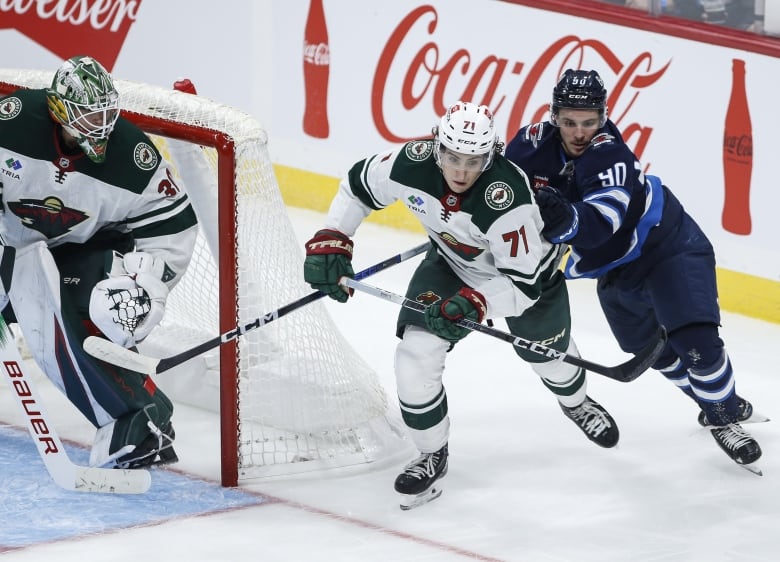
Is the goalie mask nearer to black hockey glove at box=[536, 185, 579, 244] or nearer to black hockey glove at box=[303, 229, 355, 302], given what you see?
black hockey glove at box=[303, 229, 355, 302]

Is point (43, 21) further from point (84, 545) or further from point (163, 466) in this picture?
point (84, 545)

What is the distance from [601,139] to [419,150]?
478 mm

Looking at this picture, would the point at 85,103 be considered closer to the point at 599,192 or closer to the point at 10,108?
the point at 10,108

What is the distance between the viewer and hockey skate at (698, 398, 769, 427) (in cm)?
418

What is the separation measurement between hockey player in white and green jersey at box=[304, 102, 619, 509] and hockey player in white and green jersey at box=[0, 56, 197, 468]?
0.41 meters

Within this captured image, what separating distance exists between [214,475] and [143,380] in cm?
32

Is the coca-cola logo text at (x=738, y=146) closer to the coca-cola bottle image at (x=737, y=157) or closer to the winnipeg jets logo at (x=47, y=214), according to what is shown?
the coca-cola bottle image at (x=737, y=157)

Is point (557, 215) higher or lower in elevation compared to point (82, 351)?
higher

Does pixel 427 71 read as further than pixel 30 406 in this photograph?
Yes

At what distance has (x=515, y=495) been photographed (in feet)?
12.8

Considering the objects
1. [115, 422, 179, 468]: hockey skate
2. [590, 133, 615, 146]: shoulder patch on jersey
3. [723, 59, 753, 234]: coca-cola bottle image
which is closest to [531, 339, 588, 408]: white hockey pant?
[590, 133, 615, 146]: shoulder patch on jersey

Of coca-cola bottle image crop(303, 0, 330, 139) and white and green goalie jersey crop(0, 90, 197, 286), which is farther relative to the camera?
coca-cola bottle image crop(303, 0, 330, 139)

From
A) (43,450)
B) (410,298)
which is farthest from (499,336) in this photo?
(43,450)

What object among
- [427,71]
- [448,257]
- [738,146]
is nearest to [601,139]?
[448,257]
